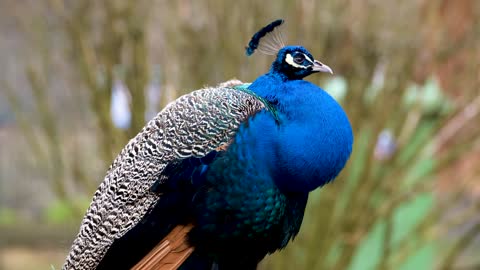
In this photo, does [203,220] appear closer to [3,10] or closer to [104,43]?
[104,43]

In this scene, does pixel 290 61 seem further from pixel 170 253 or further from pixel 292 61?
pixel 170 253

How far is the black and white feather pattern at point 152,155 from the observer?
7.88 ft

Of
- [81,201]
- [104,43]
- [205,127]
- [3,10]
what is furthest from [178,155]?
[3,10]

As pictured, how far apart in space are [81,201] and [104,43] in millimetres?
2034

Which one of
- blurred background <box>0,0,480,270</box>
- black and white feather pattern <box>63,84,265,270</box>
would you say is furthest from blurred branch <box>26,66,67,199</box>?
black and white feather pattern <box>63,84,265,270</box>

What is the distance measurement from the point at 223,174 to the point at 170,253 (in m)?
0.27

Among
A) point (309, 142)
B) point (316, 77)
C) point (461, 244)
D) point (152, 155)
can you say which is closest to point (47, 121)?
point (316, 77)

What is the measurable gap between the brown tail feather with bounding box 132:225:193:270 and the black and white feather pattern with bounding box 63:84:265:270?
0.32 ft

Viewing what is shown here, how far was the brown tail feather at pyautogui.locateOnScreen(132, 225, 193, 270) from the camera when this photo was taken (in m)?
2.40

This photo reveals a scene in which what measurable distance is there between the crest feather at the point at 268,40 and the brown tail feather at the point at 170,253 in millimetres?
557

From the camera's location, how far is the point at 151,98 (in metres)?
4.21

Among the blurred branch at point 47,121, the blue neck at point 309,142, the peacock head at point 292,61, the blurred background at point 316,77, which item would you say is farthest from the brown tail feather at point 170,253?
the blurred branch at point 47,121

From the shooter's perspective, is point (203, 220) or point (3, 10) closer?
point (203, 220)

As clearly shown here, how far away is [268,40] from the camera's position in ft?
8.31
